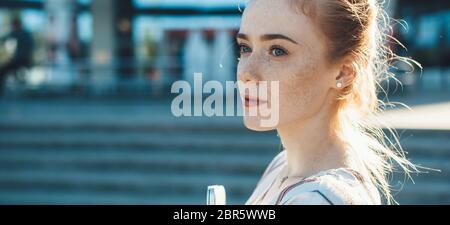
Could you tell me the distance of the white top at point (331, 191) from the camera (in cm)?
135

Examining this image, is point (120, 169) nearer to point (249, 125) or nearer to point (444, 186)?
point (444, 186)

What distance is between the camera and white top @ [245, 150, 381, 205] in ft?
4.44

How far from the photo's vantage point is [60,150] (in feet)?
23.7

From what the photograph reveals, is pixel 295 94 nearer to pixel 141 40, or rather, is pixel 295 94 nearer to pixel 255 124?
pixel 255 124

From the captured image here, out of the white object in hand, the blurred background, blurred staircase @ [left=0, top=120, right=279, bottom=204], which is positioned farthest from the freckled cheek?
blurred staircase @ [left=0, top=120, right=279, bottom=204]

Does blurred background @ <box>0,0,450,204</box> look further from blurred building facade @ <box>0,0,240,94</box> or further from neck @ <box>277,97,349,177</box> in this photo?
neck @ <box>277,97,349,177</box>

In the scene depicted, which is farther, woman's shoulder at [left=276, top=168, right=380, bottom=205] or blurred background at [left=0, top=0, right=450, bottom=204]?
blurred background at [left=0, top=0, right=450, bottom=204]

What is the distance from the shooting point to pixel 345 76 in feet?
5.30

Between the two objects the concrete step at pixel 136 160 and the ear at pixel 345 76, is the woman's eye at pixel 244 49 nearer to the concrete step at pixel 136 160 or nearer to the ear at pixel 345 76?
the ear at pixel 345 76

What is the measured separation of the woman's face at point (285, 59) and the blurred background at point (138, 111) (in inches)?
29.4

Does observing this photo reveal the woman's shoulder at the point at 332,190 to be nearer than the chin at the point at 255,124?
Yes

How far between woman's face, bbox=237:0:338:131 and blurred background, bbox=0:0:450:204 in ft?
2.45

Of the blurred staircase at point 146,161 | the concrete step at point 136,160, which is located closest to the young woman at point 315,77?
the blurred staircase at point 146,161
